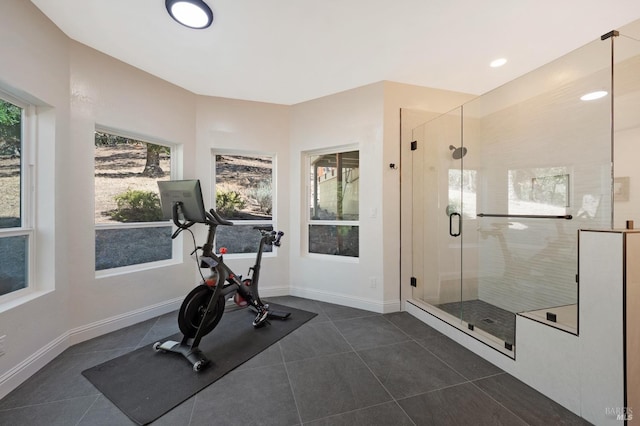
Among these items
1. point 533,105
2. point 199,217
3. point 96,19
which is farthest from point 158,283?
point 533,105

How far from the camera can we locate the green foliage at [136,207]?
2.67 metres

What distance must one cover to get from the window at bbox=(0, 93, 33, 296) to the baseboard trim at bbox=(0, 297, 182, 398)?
0.52m

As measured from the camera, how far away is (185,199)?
2029 mm

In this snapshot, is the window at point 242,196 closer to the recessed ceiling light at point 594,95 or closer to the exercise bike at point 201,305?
the exercise bike at point 201,305

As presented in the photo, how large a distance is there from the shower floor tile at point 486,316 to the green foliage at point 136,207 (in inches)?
134

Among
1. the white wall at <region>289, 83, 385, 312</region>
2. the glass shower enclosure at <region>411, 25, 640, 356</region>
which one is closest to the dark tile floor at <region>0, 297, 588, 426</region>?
the glass shower enclosure at <region>411, 25, 640, 356</region>

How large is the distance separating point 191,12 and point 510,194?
11.7 ft

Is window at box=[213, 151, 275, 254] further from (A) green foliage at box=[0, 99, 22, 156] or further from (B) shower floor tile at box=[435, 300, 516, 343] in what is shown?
(B) shower floor tile at box=[435, 300, 516, 343]

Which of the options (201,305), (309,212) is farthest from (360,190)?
(201,305)

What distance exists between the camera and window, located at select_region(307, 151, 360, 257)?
10.7 ft

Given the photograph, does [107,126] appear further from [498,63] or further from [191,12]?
[498,63]

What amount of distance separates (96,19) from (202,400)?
2887 millimetres

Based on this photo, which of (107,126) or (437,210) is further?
(437,210)

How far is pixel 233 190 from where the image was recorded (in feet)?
11.4
